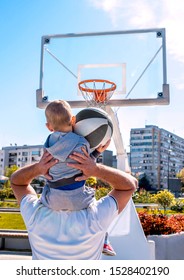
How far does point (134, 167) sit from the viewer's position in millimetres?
88688

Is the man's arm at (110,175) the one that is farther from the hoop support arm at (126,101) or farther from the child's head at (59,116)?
the hoop support arm at (126,101)

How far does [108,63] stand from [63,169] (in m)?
5.68

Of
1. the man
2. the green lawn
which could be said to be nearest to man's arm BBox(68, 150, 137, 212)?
the man

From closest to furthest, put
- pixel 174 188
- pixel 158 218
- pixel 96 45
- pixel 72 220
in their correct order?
1. pixel 72 220
2. pixel 158 218
3. pixel 96 45
4. pixel 174 188

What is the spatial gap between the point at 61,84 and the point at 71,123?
17.9 feet

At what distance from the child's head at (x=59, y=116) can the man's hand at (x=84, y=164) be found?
0.15 m

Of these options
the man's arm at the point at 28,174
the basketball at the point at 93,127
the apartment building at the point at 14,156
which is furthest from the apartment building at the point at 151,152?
the man's arm at the point at 28,174

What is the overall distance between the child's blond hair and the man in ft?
0.49

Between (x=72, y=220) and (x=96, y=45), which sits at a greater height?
(x=96, y=45)

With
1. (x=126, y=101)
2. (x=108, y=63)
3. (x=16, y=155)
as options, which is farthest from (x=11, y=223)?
(x=16, y=155)

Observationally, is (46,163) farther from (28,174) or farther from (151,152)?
(151,152)

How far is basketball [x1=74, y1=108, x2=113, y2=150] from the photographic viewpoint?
172 cm
